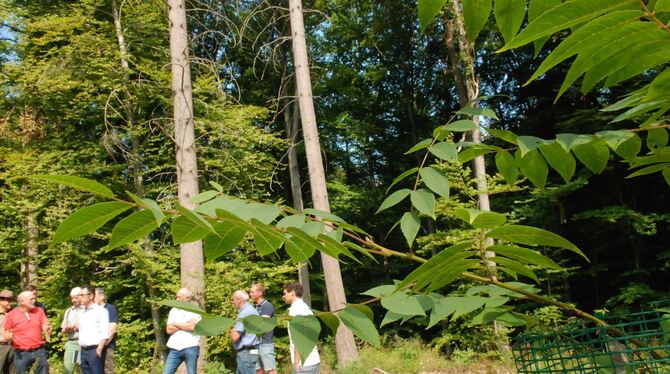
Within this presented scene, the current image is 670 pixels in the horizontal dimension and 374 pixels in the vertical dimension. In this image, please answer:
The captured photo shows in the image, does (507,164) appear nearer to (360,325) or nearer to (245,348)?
(360,325)

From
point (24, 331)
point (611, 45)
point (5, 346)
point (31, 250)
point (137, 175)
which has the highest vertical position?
point (137, 175)

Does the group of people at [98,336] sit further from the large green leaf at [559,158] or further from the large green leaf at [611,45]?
the large green leaf at [611,45]

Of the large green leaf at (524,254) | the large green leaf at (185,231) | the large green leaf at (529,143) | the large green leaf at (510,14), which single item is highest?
the large green leaf at (510,14)

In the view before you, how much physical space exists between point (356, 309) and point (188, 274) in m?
6.76

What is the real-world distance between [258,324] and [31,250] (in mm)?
14105

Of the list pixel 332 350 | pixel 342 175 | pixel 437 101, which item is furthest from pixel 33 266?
pixel 437 101

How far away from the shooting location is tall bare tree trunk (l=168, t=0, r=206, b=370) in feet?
23.1

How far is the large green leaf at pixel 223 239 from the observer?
Answer: 2.06 ft

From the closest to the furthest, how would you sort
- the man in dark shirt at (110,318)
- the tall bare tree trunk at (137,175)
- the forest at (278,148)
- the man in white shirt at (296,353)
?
the man in white shirt at (296,353) → the man in dark shirt at (110,318) → the forest at (278,148) → the tall bare tree trunk at (137,175)

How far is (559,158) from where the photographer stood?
739mm

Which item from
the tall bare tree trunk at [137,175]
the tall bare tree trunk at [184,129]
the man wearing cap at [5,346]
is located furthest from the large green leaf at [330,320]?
the tall bare tree trunk at [137,175]

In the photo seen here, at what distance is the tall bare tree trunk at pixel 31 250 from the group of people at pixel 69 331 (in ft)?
20.6

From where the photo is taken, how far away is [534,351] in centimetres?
79

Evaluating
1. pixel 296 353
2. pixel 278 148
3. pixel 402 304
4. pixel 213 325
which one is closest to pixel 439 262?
pixel 402 304
